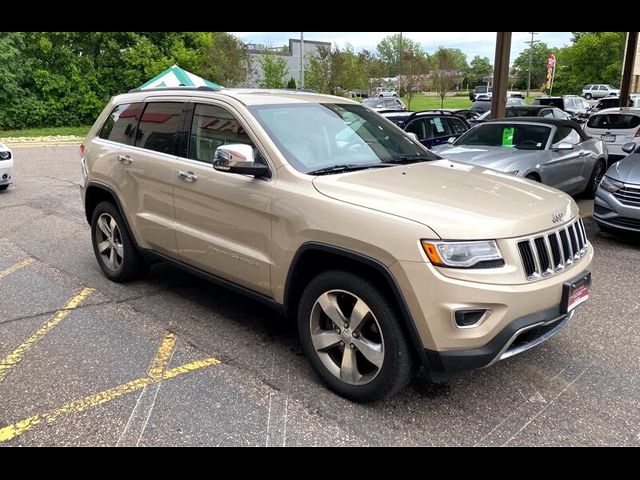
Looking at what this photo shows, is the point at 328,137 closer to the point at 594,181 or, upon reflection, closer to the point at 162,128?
the point at 162,128

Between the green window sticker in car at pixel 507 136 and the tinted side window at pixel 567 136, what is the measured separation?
664 mm

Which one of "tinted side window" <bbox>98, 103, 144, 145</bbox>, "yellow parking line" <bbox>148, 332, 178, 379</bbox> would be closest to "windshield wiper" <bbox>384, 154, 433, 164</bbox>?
"yellow parking line" <bbox>148, 332, 178, 379</bbox>

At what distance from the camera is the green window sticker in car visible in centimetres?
903

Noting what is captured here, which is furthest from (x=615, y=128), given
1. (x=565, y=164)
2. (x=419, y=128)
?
(x=565, y=164)

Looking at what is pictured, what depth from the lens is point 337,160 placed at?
382 centimetres

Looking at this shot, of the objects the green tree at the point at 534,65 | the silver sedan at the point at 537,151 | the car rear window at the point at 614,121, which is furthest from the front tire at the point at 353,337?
the green tree at the point at 534,65

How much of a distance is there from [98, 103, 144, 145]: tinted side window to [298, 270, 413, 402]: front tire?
8.81 feet

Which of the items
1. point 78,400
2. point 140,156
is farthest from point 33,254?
point 78,400

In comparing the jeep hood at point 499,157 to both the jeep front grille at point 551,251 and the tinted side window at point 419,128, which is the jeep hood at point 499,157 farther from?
the jeep front grille at point 551,251

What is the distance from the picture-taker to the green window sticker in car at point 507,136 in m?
9.03

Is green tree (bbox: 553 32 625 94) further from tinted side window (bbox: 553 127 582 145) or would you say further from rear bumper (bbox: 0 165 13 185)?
rear bumper (bbox: 0 165 13 185)
